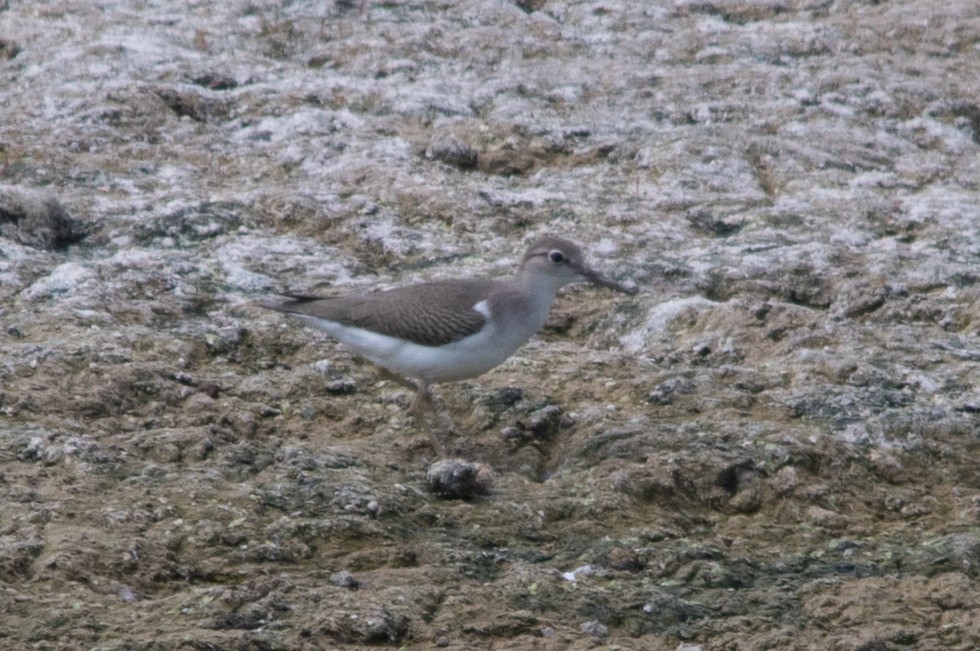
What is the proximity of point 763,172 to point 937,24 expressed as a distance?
363 cm

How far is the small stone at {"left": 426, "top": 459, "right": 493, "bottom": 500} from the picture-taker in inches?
257

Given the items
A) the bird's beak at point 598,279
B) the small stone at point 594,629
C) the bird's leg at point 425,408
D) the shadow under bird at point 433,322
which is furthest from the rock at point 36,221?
the small stone at point 594,629

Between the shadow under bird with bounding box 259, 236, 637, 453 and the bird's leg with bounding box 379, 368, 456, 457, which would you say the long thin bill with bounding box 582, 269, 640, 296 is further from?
the bird's leg with bounding box 379, 368, 456, 457

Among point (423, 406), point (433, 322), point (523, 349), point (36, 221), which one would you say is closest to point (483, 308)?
point (433, 322)

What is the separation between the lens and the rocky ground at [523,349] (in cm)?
578

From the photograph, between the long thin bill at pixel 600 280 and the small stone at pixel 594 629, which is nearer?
the small stone at pixel 594 629

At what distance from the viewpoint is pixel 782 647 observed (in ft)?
18.0

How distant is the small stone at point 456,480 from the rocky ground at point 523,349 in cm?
8

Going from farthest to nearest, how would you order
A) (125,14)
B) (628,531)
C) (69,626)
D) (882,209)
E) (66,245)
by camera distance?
(125,14), (882,209), (66,245), (628,531), (69,626)

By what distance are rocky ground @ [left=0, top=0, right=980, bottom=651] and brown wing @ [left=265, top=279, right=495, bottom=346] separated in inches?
15.5

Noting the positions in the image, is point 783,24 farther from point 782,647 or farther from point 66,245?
point 782,647

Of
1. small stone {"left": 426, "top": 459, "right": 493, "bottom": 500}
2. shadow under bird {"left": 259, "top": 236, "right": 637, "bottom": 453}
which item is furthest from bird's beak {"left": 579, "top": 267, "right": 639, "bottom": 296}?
small stone {"left": 426, "top": 459, "right": 493, "bottom": 500}

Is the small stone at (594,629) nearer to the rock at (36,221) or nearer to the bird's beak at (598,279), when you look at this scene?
the bird's beak at (598,279)

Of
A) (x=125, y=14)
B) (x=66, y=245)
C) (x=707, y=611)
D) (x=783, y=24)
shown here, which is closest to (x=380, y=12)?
(x=125, y=14)
